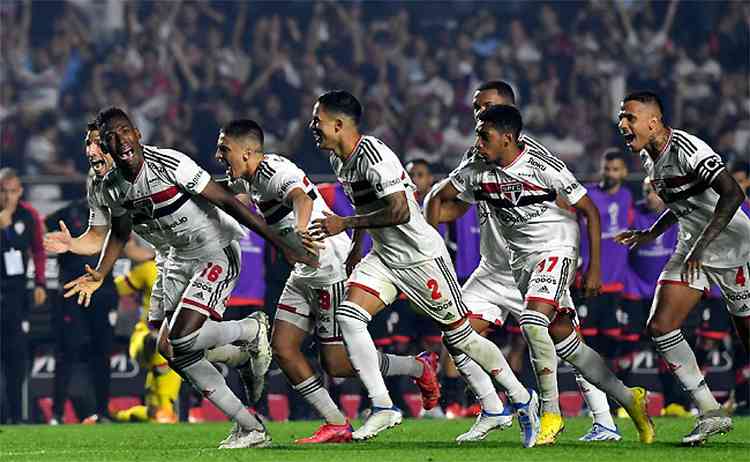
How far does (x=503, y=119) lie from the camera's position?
9.21 metres

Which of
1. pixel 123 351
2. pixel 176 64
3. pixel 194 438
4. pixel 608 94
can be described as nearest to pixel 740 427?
pixel 194 438

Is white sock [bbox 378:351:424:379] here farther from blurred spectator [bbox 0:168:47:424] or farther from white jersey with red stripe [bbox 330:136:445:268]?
blurred spectator [bbox 0:168:47:424]

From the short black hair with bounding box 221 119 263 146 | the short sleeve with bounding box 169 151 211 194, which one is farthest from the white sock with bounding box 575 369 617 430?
the short sleeve with bounding box 169 151 211 194

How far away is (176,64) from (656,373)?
9.30 meters

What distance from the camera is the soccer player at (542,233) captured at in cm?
909

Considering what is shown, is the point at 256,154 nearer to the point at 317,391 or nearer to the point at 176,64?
the point at 317,391

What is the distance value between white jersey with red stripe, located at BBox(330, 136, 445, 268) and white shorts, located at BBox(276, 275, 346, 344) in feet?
1.71

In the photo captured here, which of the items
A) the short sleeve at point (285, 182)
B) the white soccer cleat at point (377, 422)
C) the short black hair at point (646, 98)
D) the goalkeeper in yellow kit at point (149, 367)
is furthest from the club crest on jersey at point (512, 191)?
the goalkeeper in yellow kit at point (149, 367)

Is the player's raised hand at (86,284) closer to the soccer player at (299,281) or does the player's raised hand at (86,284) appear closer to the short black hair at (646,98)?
the soccer player at (299,281)

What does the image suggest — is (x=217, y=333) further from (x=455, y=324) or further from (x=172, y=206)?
(x=455, y=324)

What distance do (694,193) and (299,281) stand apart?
2.53 m

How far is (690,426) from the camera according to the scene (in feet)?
38.0

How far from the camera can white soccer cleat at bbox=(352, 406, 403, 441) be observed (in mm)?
8961

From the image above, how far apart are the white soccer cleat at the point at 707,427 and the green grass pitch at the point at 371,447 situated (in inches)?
3.4
